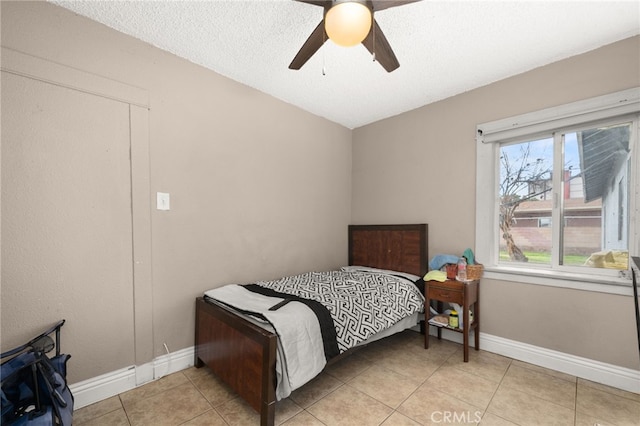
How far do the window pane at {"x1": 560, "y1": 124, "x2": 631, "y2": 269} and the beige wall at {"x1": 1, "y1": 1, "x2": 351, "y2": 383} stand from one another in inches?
90.6

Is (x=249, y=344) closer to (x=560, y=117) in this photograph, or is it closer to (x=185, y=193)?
(x=185, y=193)

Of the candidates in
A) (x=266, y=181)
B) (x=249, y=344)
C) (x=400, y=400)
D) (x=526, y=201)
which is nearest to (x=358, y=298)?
(x=400, y=400)

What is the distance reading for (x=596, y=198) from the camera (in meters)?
2.15

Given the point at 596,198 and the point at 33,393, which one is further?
the point at 596,198

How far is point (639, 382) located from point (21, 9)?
4.55 metres

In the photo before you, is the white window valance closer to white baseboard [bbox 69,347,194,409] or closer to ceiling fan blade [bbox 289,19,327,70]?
ceiling fan blade [bbox 289,19,327,70]

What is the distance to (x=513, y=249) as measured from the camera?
8.43 feet

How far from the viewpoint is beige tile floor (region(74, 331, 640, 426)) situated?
1595 millimetres

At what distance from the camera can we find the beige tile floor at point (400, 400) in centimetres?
159

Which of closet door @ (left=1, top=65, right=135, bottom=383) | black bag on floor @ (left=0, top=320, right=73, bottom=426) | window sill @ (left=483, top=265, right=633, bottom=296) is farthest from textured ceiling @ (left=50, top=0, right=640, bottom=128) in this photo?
black bag on floor @ (left=0, top=320, right=73, bottom=426)

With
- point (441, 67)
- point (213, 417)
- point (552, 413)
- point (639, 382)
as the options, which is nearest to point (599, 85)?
point (441, 67)

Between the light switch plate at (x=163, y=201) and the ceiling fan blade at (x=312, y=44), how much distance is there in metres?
1.36

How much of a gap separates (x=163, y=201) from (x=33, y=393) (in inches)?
48.8

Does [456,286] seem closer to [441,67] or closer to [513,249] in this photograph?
[513,249]
